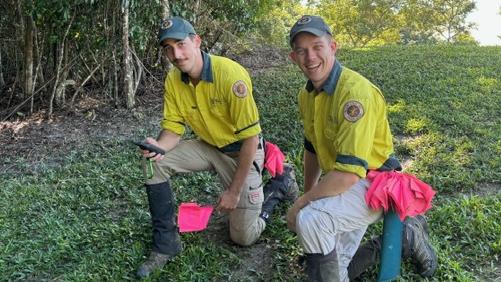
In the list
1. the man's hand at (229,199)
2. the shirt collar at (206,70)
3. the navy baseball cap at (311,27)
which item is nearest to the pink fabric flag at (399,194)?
the navy baseball cap at (311,27)

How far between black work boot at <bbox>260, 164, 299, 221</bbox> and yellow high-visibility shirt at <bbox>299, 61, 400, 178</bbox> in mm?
924

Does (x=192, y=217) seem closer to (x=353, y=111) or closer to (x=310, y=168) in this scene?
(x=310, y=168)

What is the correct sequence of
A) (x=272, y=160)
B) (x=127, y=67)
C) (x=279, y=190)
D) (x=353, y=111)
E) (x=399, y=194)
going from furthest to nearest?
(x=127, y=67) < (x=279, y=190) < (x=272, y=160) < (x=399, y=194) < (x=353, y=111)

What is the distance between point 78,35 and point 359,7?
1699 cm

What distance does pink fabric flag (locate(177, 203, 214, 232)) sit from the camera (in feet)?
10.3

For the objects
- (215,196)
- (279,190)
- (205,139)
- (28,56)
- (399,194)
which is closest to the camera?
(399,194)

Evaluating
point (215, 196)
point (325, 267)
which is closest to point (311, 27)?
point (325, 267)

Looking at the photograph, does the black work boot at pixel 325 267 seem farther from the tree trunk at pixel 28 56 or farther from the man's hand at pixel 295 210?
the tree trunk at pixel 28 56

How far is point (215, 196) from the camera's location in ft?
12.8

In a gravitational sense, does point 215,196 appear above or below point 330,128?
below

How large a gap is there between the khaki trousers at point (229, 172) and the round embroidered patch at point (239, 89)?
43 cm

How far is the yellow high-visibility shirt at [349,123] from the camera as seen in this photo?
2178mm

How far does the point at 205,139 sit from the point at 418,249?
54.3 inches

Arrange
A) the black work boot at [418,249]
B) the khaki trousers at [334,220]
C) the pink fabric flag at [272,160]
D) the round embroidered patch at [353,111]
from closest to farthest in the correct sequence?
the round embroidered patch at [353,111] < the khaki trousers at [334,220] < the black work boot at [418,249] < the pink fabric flag at [272,160]
